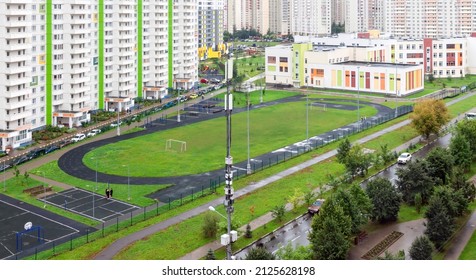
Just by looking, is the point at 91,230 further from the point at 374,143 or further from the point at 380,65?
the point at 380,65

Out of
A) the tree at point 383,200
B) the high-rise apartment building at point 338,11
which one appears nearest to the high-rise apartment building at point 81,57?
the tree at point 383,200

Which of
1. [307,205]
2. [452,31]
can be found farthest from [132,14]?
[452,31]

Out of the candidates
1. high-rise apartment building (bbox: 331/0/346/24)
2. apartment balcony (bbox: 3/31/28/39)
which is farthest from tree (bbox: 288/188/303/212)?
high-rise apartment building (bbox: 331/0/346/24)

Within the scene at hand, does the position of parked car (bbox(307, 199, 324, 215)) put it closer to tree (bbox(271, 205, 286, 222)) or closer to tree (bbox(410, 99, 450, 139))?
tree (bbox(271, 205, 286, 222))

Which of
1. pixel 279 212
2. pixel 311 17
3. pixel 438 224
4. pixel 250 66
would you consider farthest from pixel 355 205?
pixel 311 17

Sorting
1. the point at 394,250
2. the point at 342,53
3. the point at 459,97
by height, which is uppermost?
the point at 342,53

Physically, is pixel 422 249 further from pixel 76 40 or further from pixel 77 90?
pixel 76 40
